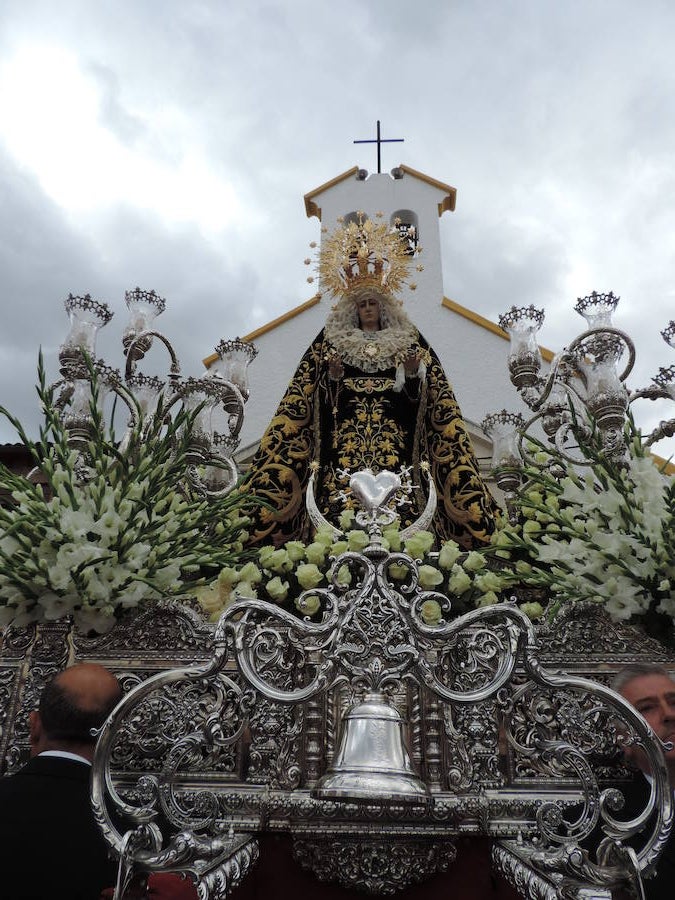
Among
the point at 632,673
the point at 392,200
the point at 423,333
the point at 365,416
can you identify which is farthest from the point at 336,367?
the point at 392,200

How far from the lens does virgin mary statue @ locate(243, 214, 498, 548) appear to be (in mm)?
3592

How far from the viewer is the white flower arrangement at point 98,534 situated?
6.67 feet

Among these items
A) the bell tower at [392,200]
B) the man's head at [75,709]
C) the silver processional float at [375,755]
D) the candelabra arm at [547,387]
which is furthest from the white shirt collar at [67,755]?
the bell tower at [392,200]

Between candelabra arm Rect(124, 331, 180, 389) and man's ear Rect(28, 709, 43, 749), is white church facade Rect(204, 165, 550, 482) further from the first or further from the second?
man's ear Rect(28, 709, 43, 749)

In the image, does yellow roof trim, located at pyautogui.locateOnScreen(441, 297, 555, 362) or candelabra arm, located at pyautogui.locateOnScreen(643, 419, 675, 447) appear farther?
yellow roof trim, located at pyautogui.locateOnScreen(441, 297, 555, 362)

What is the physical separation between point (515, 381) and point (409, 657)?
192cm

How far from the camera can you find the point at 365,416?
4156 mm

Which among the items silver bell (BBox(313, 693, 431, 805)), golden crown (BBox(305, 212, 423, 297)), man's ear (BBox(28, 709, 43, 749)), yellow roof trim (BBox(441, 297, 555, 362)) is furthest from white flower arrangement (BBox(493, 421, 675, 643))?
yellow roof trim (BBox(441, 297, 555, 362))

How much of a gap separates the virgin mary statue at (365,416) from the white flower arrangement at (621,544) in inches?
47.7

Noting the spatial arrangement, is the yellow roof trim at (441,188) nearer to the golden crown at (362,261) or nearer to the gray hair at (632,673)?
the golden crown at (362,261)

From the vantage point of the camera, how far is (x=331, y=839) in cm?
174

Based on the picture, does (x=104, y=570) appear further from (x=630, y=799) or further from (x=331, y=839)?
(x=630, y=799)

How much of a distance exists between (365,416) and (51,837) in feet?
9.92

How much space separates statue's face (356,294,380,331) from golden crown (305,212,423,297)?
9 cm
